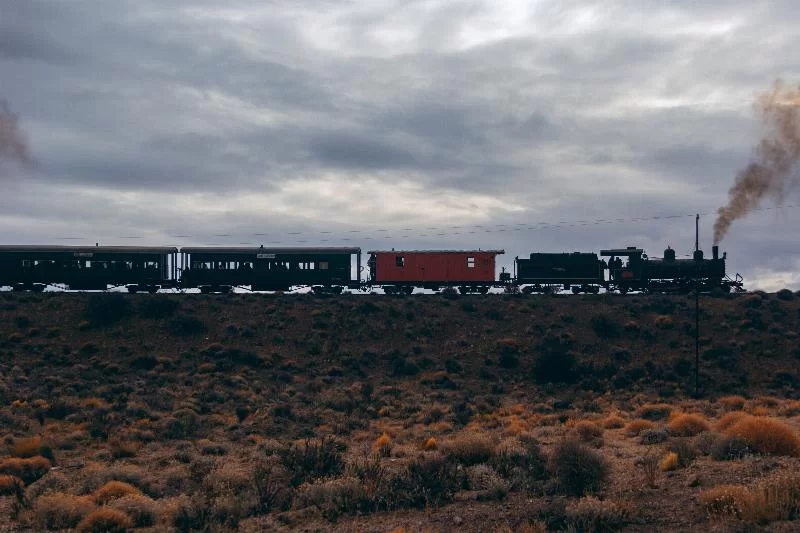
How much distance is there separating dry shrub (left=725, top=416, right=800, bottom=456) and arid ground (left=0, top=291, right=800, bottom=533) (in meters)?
0.07

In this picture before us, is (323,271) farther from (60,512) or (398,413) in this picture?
(60,512)

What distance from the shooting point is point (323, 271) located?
64.2 meters

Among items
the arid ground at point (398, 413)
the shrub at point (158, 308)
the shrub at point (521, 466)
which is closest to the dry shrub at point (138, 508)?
the arid ground at point (398, 413)

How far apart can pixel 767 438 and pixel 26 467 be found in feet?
69.8

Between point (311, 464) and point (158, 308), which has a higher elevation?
point (158, 308)

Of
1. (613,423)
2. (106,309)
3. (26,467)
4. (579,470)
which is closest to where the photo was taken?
(579,470)

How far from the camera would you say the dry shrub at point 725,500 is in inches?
538

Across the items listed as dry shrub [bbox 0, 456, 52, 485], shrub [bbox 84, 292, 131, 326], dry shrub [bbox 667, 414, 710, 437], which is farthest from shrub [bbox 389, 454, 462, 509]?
shrub [bbox 84, 292, 131, 326]

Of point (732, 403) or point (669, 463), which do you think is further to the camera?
point (732, 403)

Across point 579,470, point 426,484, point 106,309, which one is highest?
point 106,309

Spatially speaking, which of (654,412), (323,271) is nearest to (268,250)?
(323,271)

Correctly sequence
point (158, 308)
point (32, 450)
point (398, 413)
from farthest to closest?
point (158, 308)
point (398, 413)
point (32, 450)

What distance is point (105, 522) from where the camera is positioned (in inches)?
647

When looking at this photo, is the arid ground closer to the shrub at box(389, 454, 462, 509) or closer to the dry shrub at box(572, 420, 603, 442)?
the shrub at box(389, 454, 462, 509)
